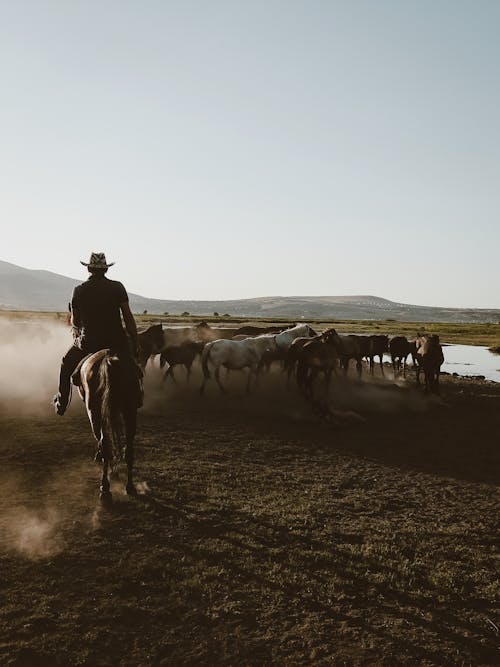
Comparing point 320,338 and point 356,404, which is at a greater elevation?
point 320,338

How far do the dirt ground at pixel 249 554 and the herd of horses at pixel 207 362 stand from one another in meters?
1.13

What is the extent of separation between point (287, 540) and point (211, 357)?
12.5 m

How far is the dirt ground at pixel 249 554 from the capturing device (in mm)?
4500

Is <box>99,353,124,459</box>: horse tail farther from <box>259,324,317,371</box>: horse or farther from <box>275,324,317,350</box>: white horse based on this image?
<box>275,324,317,350</box>: white horse

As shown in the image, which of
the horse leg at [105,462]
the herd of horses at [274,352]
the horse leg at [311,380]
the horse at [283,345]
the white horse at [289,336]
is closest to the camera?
the horse leg at [105,462]

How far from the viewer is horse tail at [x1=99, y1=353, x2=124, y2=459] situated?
7.16m

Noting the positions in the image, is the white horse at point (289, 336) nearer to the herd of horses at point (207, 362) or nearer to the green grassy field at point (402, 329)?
the herd of horses at point (207, 362)

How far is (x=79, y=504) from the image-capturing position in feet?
24.2

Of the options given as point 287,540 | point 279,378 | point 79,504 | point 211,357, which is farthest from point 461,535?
point 279,378

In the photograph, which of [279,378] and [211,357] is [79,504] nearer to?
[211,357]

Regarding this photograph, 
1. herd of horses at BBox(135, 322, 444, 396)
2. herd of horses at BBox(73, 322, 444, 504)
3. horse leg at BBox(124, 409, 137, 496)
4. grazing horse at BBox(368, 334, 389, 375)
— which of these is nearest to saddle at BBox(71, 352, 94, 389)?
herd of horses at BBox(73, 322, 444, 504)

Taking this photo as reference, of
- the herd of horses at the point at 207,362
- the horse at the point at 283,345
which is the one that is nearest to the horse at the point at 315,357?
the herd of horses at the point at 207,362

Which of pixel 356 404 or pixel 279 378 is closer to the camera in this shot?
pixel 356 404

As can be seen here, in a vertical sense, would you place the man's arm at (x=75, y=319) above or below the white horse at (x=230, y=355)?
above
